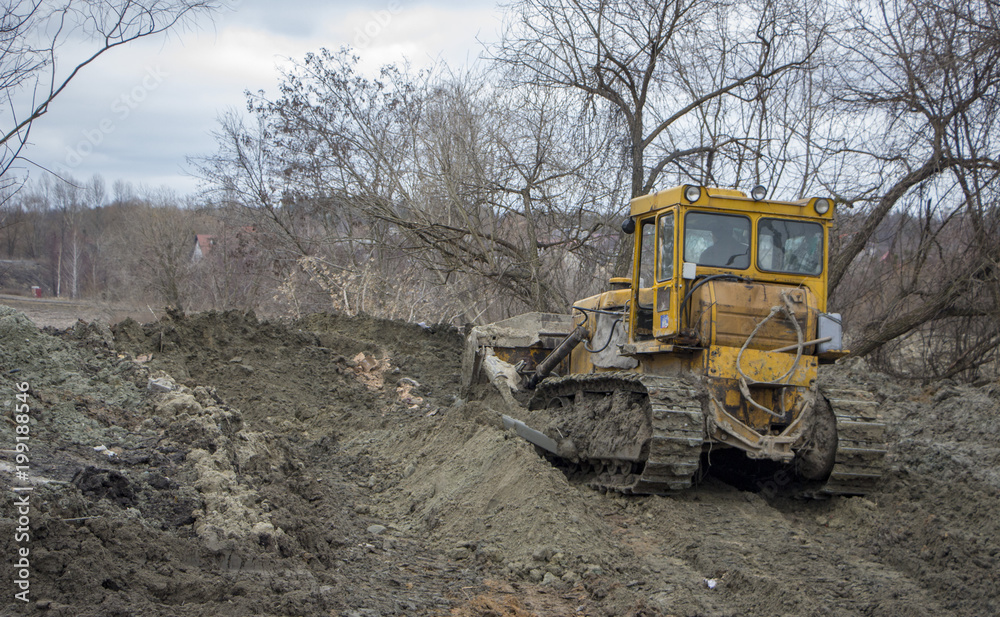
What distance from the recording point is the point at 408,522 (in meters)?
6.69

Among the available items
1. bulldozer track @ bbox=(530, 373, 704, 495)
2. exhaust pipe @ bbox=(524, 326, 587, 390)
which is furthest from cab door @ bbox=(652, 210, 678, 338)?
exhaust pipe @ bbox=(524, 326, 587, 390)

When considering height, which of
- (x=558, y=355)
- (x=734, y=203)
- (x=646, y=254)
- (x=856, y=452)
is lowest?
(x=856, y=452)

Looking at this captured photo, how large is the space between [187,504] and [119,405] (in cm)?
291

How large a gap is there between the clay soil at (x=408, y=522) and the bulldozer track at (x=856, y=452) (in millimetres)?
191

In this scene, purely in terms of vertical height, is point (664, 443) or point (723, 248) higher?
point (723, 248)

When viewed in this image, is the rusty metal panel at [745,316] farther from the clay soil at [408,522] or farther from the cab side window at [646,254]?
the clay soil at [408,522]

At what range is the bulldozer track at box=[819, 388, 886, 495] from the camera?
21.8 ft

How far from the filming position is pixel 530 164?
15.8 metres

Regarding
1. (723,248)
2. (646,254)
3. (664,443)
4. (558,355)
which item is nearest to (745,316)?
(723,248)

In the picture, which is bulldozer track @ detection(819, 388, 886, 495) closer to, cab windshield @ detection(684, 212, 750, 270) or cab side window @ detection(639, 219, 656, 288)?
cab windshield @ detection(684, 212, 750, 270)

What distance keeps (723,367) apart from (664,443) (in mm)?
931

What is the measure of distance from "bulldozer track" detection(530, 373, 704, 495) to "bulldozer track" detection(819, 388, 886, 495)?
3.79ft

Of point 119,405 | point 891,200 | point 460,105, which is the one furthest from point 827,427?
point 460,105

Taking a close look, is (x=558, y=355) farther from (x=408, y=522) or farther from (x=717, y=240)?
(x=408, y=522)
